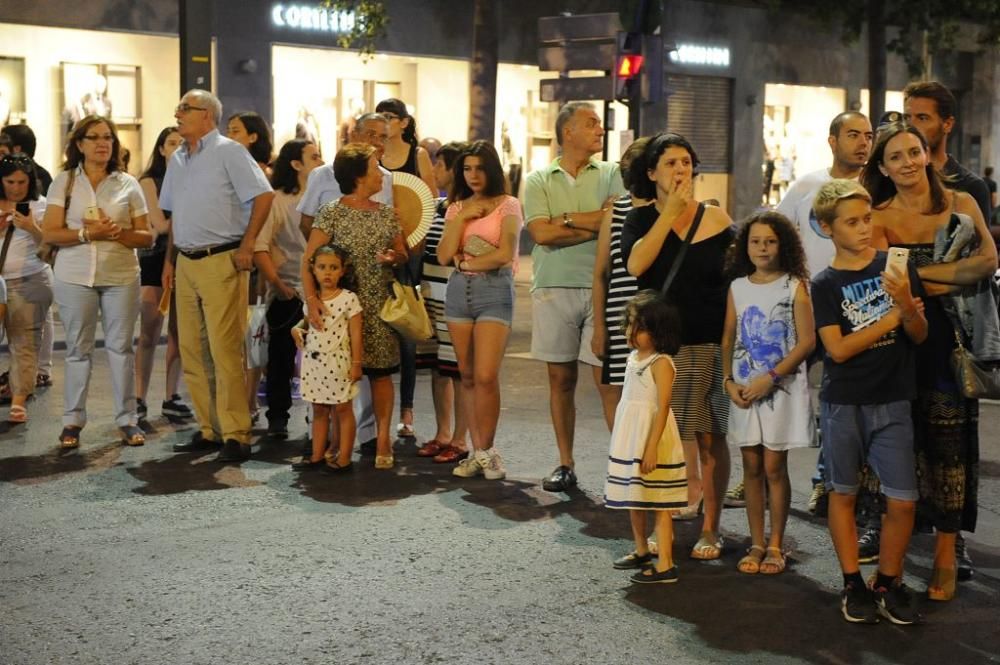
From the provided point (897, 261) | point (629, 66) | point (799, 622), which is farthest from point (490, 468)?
point (629, 66)

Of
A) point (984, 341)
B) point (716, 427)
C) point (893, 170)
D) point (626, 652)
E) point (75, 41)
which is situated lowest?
point (626, 652)

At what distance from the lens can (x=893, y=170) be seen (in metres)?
6.05

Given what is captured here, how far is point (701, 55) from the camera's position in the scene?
31.5 metres

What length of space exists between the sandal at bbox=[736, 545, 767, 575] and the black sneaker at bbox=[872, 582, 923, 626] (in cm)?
72

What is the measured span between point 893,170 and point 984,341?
772 mm

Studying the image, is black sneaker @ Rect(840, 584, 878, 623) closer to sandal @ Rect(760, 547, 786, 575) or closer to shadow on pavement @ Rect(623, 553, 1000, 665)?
shadow on pavement @ Rect(623, 553, 1000, 665)

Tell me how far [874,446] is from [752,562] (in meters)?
0.99

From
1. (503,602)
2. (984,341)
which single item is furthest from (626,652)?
(984,341)

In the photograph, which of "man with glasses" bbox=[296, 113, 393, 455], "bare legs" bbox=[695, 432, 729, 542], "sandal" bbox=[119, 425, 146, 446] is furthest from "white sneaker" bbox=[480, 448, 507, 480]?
"sandal" bbox=[119, 425, 146, 446]

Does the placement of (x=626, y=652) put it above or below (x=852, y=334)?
below

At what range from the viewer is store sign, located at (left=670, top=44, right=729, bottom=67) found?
30859 mm

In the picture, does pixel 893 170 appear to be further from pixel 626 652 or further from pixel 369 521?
pixel 369 521

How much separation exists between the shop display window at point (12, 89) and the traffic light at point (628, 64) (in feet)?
26.8

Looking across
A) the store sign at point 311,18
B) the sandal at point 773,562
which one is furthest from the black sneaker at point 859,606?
the store sign at point 311,18
